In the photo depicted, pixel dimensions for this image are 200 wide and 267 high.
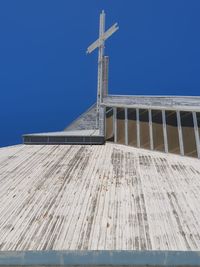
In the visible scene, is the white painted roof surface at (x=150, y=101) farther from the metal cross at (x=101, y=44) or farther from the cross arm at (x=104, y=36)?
the cross arm at (x=104, y=36)

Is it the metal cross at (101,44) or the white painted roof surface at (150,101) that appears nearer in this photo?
the white painted roof surface at (150,101)

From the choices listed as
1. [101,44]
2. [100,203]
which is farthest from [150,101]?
[100,203]

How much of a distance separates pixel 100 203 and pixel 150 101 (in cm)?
1246

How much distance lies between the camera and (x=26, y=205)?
8844 mm

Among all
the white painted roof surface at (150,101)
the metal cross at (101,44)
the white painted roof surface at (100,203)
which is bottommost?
the white painted roof surface at (100,203)

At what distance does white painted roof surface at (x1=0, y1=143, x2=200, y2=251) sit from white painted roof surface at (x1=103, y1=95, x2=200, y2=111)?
4.25 m

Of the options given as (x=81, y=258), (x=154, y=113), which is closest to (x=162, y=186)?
(x=81, y=258)

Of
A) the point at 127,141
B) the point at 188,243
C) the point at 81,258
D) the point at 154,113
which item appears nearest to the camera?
the point at 81,258

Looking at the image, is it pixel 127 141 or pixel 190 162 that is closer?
pixel 190 162

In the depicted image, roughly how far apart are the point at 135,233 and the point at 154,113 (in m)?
11.5

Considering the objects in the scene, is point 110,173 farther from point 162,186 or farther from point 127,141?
point 127,141

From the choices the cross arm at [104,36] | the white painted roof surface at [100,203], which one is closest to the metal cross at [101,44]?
the cross arm at [104,36]

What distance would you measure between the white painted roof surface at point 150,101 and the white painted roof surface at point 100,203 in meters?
4.25

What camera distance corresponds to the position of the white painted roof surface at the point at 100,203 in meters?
6.69
